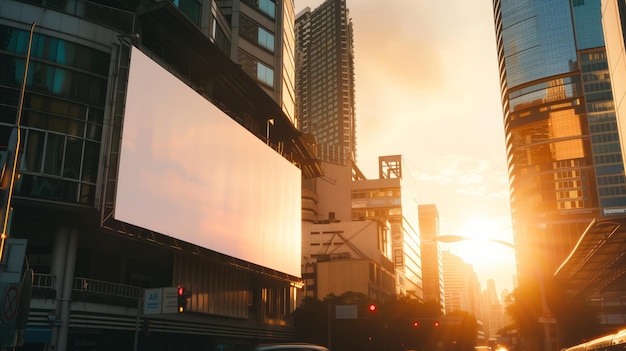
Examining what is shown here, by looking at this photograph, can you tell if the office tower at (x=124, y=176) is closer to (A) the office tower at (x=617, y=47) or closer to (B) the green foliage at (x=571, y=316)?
(A) the office tower at (x=617, y=47)

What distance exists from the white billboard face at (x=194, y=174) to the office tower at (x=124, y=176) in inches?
5.1

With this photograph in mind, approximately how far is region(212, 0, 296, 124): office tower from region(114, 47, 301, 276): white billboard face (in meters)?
13.3

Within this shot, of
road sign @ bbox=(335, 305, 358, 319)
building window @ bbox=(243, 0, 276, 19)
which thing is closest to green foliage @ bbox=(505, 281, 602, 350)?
road sign @ bbox=(335, 305, 358, 319)

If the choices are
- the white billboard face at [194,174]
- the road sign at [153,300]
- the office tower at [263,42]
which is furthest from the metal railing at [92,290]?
the office tower at [263,42]

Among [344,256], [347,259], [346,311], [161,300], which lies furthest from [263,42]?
[344,256]

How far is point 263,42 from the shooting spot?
73875 millimetres

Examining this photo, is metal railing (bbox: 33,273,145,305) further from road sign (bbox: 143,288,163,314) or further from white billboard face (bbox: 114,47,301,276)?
white billboard face (bbox: 114,47,301,276)

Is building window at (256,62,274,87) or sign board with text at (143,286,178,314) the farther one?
building window at (256,62,274,87)

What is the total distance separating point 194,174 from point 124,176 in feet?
29.2

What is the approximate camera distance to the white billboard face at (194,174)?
40062 millimetres

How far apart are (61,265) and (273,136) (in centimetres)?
3839

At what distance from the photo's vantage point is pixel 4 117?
35.8 meters

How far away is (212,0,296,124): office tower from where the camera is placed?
69812 millimetres

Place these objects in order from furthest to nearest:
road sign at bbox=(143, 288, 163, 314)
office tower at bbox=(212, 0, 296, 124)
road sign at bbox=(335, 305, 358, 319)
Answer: office tower at bbox=(212, 0, 296, 124) → road sign at bbox=(335, 305, 358, 319) → road sign at bbox=(143, 288, 163, 314)
